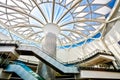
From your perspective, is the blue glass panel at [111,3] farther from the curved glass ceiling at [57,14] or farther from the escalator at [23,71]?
the escalator at [23,71]

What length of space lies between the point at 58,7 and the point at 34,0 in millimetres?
5069

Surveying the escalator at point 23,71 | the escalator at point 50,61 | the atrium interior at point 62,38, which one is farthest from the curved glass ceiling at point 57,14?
the escalator at point 23,71

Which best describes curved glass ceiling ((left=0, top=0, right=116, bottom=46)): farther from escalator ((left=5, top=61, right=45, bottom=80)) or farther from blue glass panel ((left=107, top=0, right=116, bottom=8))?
escalator ((left=5, top=61, right=45, bottom=80))

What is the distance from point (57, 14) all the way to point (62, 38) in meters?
9.65

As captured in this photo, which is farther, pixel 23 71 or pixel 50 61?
pixel 50 61

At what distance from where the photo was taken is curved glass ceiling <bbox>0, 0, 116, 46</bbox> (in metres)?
26.7

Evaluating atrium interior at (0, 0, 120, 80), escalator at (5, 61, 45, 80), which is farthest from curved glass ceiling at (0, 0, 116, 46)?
escalator at (5, 61, 45, 80)

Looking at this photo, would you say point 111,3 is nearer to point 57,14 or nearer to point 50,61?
point 57,14

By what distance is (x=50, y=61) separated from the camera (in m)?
18.8

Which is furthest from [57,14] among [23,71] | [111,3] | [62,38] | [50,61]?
[23,71]

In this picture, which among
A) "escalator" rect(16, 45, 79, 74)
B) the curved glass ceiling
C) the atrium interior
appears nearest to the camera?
"escalator" rect(16, 45, 79, 74)

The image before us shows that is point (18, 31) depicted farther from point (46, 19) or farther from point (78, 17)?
point (78, 17)

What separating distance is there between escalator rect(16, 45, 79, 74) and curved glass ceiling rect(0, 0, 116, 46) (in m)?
9.29

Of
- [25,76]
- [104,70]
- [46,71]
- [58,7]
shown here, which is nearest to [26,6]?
[58,7]
